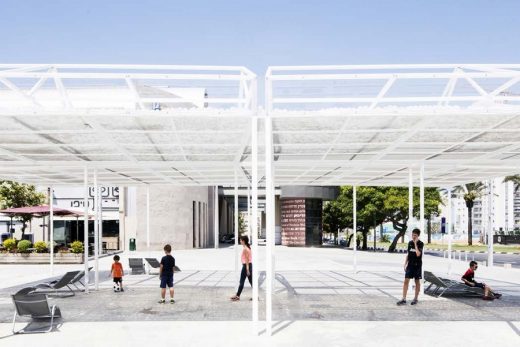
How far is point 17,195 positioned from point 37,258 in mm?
11529

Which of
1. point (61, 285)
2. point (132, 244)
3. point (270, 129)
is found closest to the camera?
point (270, 129)

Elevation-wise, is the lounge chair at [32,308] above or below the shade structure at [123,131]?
below

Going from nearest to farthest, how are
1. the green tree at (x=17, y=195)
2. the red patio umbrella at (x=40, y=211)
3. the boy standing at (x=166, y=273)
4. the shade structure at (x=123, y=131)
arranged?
1. the shade structure at (x=123, y=131)
2. the boy standing at (x=166, y=273)
3. the red patio umbrella at (x=40, y=211)
4. the green tree at (x=17, y=195)

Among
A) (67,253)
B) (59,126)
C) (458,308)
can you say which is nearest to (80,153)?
(59,126)

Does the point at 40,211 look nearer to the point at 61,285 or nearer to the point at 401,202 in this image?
the point at 61,285

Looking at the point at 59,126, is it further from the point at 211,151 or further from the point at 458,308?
the point at 458,308

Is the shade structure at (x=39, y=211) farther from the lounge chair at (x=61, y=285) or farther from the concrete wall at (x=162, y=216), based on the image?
the lounge chair at (x=61, y=285)

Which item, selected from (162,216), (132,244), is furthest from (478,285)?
(162,216)

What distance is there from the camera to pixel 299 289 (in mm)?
14617

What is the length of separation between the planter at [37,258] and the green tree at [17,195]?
900 cm

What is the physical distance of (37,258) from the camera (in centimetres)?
2391

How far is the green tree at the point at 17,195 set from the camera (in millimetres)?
33019

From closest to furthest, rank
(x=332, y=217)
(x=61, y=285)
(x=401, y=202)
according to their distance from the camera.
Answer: (x=61, y=285) < (x=401, y=202) < (x=332, y=217)

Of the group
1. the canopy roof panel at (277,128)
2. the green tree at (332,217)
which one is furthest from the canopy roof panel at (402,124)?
the green tree at (332,217)
